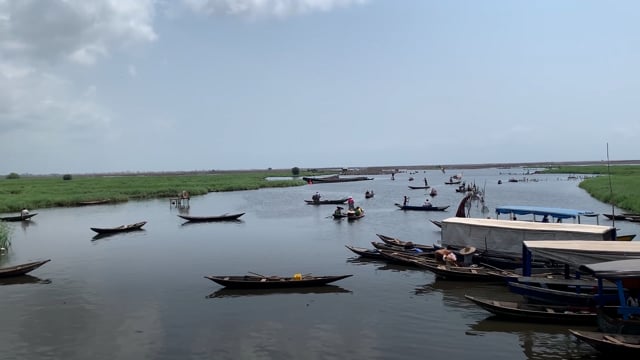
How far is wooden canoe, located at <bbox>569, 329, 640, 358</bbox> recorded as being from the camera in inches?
463

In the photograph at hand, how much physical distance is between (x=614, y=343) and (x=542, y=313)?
314cm

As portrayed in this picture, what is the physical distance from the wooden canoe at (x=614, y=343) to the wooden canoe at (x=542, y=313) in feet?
7.01

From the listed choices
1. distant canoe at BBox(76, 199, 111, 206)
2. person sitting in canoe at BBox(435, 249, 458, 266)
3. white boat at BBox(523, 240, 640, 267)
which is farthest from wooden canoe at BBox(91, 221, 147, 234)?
white boat at BBox(523, 240, 640, 267)

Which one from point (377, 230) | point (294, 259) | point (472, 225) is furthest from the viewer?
point (377, 230)

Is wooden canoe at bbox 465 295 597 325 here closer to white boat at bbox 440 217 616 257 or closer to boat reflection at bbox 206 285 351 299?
white boat at bbox 440 217 616 257

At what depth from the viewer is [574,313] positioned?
48.6 ft

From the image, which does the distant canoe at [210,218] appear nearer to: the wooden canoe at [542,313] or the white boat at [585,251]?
the white boat at [585,251]

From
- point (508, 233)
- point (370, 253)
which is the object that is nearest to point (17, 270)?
point (370, 253)

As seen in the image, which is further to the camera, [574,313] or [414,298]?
[414,298]

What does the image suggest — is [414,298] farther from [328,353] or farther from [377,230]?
[377,230]

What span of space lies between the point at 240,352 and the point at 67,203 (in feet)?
186

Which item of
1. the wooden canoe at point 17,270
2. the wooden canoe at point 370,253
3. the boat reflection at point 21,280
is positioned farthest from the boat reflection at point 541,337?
the wooden canoe at point 17,270

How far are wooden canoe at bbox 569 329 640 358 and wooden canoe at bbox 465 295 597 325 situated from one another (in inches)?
84.1

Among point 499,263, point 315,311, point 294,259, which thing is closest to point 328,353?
point 315,311
